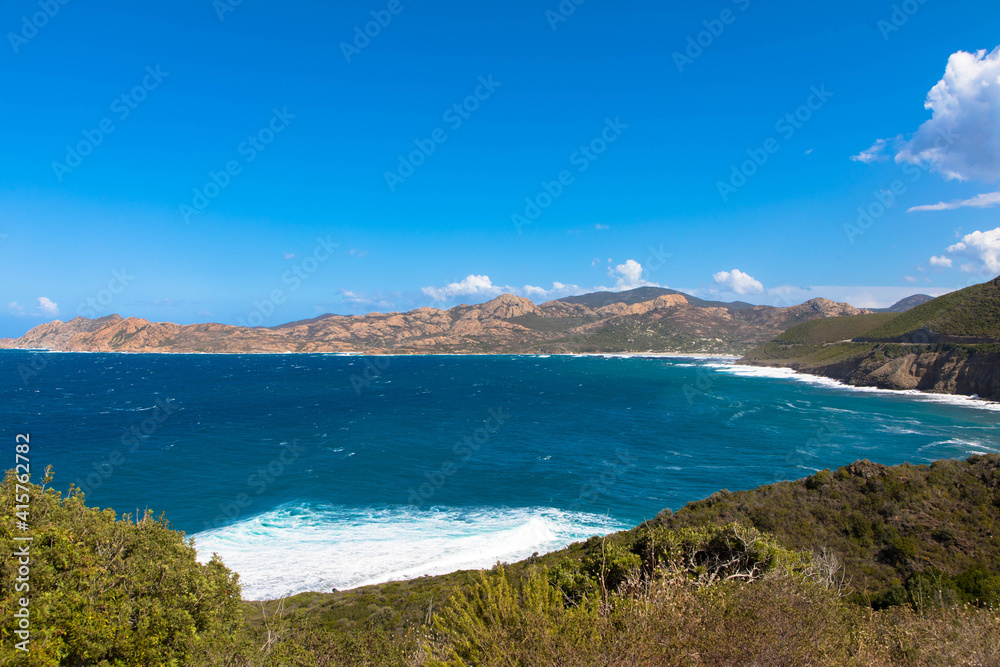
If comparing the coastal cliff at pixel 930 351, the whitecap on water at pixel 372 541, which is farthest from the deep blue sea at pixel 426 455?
the coastal cliff at pixel 930 351

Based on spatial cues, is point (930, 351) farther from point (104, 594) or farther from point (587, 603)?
point (104, 594)

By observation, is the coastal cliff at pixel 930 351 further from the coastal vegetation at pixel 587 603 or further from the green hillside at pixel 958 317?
the coastal vegetation at pixel 587 603

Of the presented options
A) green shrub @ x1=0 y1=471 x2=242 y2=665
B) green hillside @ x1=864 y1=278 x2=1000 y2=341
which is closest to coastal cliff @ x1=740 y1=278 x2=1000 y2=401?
green hillside @ x1=864 y1=278 x2=1000 y2=341

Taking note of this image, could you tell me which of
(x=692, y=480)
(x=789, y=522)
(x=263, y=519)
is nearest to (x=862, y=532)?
(x=789, y=522)

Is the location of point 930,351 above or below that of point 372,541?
above

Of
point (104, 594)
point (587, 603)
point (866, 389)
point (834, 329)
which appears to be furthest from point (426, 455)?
point (834, 329)

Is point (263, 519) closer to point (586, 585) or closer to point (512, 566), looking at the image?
point (512, 566)
